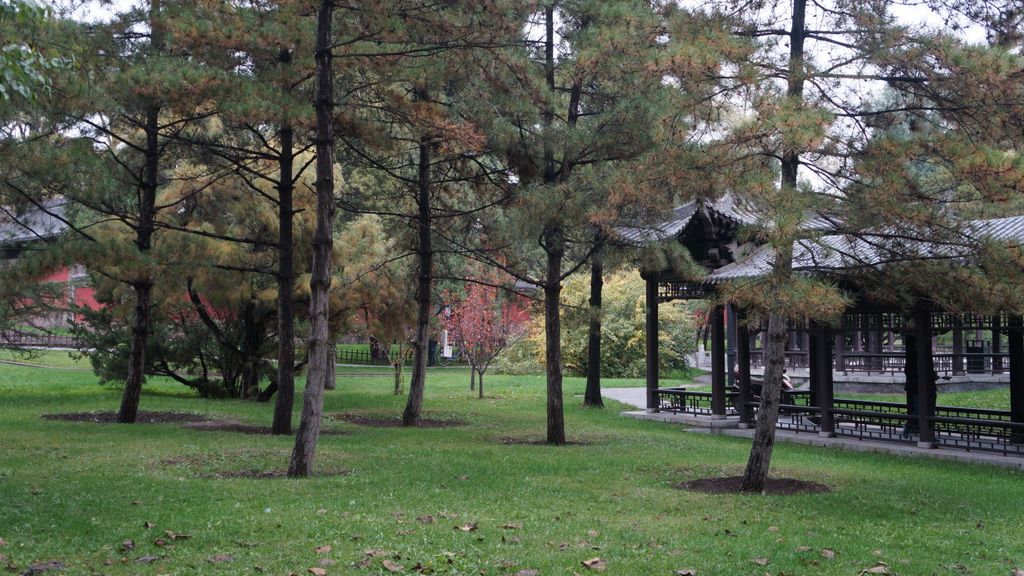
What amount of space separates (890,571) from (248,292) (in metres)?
16.1

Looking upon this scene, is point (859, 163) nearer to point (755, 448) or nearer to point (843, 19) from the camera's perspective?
point (843, 19)

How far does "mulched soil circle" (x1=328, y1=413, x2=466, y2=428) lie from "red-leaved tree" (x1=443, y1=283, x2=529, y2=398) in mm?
6109

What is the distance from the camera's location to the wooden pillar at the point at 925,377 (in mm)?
14312

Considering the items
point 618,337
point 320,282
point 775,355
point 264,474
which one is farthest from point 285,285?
point 618,337

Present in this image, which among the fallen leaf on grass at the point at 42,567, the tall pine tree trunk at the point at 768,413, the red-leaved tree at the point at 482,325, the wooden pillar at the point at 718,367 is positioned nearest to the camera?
the fallen leaf on grass at the point at 42,567

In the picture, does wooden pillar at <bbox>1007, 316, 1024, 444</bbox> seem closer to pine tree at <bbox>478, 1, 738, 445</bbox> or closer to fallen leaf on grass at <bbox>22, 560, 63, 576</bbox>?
pine tree at <bbox>478, 1, 738, 445</bbox>

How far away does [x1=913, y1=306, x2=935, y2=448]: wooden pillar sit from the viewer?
14.3 m

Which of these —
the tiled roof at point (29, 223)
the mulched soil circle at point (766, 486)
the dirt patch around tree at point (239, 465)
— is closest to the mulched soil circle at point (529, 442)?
the dirt patch around tree at point (239, 465)

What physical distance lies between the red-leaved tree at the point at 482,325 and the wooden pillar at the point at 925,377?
1313cm

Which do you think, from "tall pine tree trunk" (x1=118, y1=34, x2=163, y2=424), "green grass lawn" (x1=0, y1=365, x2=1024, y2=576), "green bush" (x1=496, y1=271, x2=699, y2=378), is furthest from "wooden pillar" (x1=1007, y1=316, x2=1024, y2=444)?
"green bush" (x1=496, y1=271, x2=699, y2=378)

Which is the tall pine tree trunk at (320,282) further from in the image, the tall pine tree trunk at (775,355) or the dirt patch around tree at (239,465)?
A: the tall pine tree trunk at (775,355)

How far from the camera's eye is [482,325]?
26781mm

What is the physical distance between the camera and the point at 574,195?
13.4 metres

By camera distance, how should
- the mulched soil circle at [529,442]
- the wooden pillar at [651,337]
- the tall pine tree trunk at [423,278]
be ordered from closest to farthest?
the mulched soil circle at [529,442] → the tall pine tree trunk at [423,278] → the wooden pillar at [651,337]
